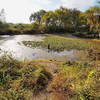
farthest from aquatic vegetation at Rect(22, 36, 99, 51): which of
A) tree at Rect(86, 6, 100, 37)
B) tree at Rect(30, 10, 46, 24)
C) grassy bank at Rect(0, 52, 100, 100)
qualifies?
tree at Rect(30, 10, 46, 24)

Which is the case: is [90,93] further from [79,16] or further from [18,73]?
[79,16]

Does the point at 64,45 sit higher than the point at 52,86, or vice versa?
the point at 64,45

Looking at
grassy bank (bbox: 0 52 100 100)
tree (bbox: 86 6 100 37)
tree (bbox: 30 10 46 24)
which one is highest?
tree (bbox: 30 10 46 24)

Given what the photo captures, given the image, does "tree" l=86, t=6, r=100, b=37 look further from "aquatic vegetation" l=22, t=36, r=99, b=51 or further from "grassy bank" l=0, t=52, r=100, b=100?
"grassy bank" l=0, t=52, r=100, b=100

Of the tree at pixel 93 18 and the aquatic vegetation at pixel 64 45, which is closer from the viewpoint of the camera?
the aquatic vegetation at pixel 64 45

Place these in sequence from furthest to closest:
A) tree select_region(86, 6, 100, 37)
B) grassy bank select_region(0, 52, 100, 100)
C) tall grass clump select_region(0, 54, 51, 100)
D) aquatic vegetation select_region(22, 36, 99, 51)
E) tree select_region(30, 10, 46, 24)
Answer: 1. tree select_region(30, 10, 46, 24)
2. tree select_region(86, 6, 100, 37)
3. aquatic vegetation select_region(22, 36, 99, 51)
4. tall grass clump select_region(0, 54, 51, 100)
5. grassy bank select_region(0, 52, 100, 100)

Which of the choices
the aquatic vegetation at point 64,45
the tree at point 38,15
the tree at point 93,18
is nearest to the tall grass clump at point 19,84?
the aquatic vegetation at point 64,45

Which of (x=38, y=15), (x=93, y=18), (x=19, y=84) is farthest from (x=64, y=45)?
(x=38, y=15)

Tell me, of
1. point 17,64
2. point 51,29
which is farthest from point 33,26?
point 17,64

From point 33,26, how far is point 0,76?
87.6ft

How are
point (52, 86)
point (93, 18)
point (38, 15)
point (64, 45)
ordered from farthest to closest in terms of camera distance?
point (38, 15), point (93, 18), point (64, 45), point (52, 86)

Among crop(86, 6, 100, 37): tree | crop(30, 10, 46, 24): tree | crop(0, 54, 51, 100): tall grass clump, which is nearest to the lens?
crop(0, 54, 51, 100): tall grass clump

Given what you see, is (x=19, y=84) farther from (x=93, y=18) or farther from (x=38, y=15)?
(x=38, y=15)

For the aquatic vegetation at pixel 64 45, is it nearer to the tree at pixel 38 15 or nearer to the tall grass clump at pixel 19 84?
the tall grass clump at pixel 19 84
